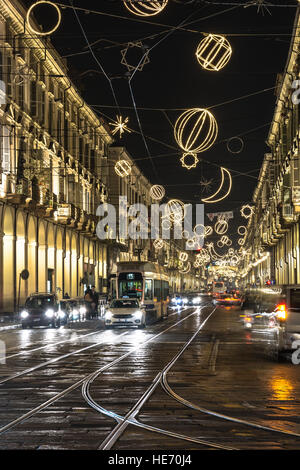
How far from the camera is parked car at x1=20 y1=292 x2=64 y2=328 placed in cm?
3835

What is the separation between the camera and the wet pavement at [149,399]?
8914 mm

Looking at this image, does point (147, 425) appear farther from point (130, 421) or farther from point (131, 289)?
→ point (131, 289)

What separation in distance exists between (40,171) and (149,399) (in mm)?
34887

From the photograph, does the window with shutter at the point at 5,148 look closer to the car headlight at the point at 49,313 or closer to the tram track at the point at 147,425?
the car headlight at the point at 49,313

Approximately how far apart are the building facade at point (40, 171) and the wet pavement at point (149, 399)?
20.0 metres

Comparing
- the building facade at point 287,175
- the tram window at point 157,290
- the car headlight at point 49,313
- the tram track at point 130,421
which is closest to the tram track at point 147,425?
the tram track at point 130,421

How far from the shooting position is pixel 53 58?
51.1m

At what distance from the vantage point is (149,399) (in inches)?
489

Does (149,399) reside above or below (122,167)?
below

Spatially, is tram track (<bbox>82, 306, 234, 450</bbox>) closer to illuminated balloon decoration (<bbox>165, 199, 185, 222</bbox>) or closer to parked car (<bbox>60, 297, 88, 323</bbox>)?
parked car (<bbox>60, 297, 88, 323</bbox>)

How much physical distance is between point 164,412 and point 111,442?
2537 millimetres

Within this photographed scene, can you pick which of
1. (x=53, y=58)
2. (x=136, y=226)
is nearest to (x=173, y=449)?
(x=53, y=58)

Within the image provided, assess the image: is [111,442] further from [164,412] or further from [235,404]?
[235,404]

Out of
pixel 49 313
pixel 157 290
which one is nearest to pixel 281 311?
pixel 49 313
